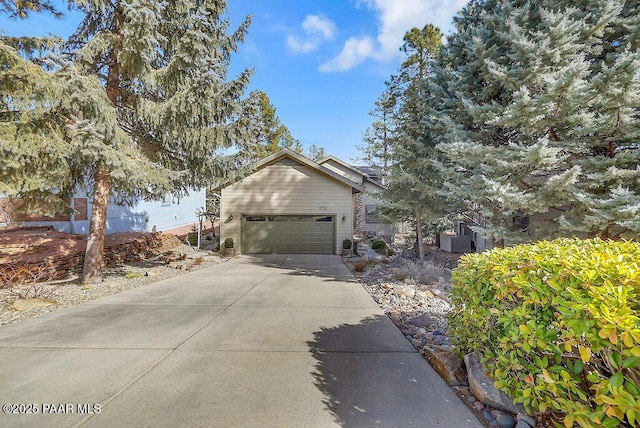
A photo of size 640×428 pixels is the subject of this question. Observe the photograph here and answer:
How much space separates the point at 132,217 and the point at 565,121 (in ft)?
58.1

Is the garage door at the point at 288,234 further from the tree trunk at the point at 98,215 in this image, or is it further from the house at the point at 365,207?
the house at the point at 365,207


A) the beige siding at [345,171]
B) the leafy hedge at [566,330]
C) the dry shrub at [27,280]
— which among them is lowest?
the dry shrub at [27,280]

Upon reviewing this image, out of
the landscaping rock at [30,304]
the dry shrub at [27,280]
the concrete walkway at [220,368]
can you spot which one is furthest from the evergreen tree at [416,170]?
the dry shrub at [27,280]

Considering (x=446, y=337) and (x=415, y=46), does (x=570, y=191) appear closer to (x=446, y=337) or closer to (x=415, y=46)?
(x=446, y=337)

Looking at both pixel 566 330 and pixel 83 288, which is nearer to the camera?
pixel 566 330

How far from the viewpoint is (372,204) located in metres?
22.3

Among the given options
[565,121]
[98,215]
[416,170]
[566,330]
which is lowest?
[566,330]

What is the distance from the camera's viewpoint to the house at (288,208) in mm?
13805

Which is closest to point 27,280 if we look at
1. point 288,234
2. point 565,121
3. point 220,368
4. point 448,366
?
point 220,368

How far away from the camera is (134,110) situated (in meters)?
Answer: 7.66

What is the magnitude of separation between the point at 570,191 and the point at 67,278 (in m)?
13.0

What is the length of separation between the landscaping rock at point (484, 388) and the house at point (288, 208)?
10.8 meters

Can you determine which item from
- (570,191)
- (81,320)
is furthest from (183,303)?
(570,191)

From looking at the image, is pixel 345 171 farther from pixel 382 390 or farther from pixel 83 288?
pixel 382 390
